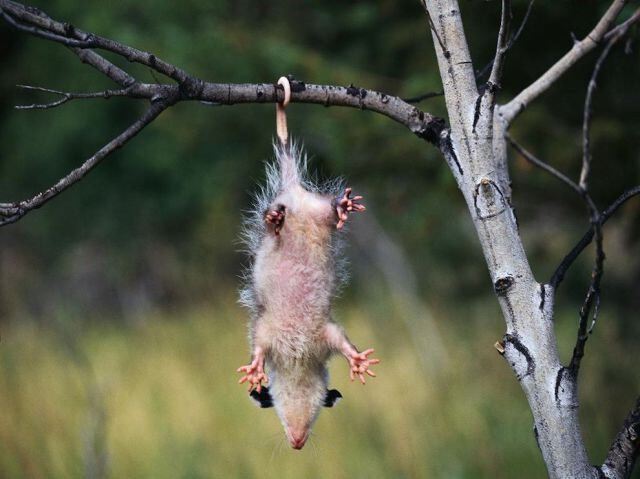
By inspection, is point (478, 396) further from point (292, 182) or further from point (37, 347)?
point (292, 182)

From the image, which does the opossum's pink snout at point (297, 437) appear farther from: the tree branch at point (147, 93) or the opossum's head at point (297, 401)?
the tree branch at point (147, 93)

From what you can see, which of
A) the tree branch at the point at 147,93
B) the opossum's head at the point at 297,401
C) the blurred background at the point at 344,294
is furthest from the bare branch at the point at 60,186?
the blurred background at the point at 344,294

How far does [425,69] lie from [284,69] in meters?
0.96

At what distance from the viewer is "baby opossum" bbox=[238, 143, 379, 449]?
191cm

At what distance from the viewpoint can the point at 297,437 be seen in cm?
193

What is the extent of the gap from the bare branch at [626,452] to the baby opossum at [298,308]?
0.55 m

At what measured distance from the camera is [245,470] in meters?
5.39

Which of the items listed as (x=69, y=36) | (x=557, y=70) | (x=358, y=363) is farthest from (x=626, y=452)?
(x=69, y=36)

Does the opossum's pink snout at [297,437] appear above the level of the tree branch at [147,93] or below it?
below

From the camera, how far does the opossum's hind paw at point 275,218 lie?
193 cm

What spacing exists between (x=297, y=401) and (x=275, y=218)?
1.37 ft

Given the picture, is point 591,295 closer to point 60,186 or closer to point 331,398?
point 331,398

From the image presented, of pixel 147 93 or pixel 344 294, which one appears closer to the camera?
pixel 147 93

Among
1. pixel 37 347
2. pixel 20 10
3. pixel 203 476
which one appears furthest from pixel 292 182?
pixel 37 347
